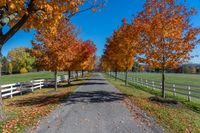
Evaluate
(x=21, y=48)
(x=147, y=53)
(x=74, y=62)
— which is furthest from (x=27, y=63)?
(x=147, y=53)

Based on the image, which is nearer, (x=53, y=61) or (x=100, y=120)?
(x=100, y=120)

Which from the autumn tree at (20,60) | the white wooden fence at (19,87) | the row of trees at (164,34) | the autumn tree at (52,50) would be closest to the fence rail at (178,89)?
the row of trees at (164,34)

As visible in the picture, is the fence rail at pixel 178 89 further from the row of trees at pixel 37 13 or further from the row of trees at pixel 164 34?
the row of trees at pixel 37 13

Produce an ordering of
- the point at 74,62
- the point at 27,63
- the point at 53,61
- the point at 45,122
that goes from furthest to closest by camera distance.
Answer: the point at 27,63, the point at 74,62, the point at 53,61, the point at 45,122

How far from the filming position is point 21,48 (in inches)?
4776

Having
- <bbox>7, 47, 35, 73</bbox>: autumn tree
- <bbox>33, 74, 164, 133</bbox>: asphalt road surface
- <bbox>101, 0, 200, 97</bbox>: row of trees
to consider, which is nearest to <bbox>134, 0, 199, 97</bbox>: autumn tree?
<bbox>101, 0, 200, 97</bbox>: row of trees

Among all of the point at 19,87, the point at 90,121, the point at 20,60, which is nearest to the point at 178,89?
the point at 19,87

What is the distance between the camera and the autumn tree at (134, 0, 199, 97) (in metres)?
14.4

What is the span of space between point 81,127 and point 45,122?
154 centimetres

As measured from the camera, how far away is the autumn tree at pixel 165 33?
14.4m

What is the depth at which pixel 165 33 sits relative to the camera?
1438 cm

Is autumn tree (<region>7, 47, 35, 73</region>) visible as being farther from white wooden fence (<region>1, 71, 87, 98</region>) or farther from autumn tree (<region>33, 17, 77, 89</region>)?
autumn tree (<region>33, 17, 77, 89</region>)

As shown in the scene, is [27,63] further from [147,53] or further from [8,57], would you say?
[147,53]

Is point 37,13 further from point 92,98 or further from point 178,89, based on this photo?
point 178,89
